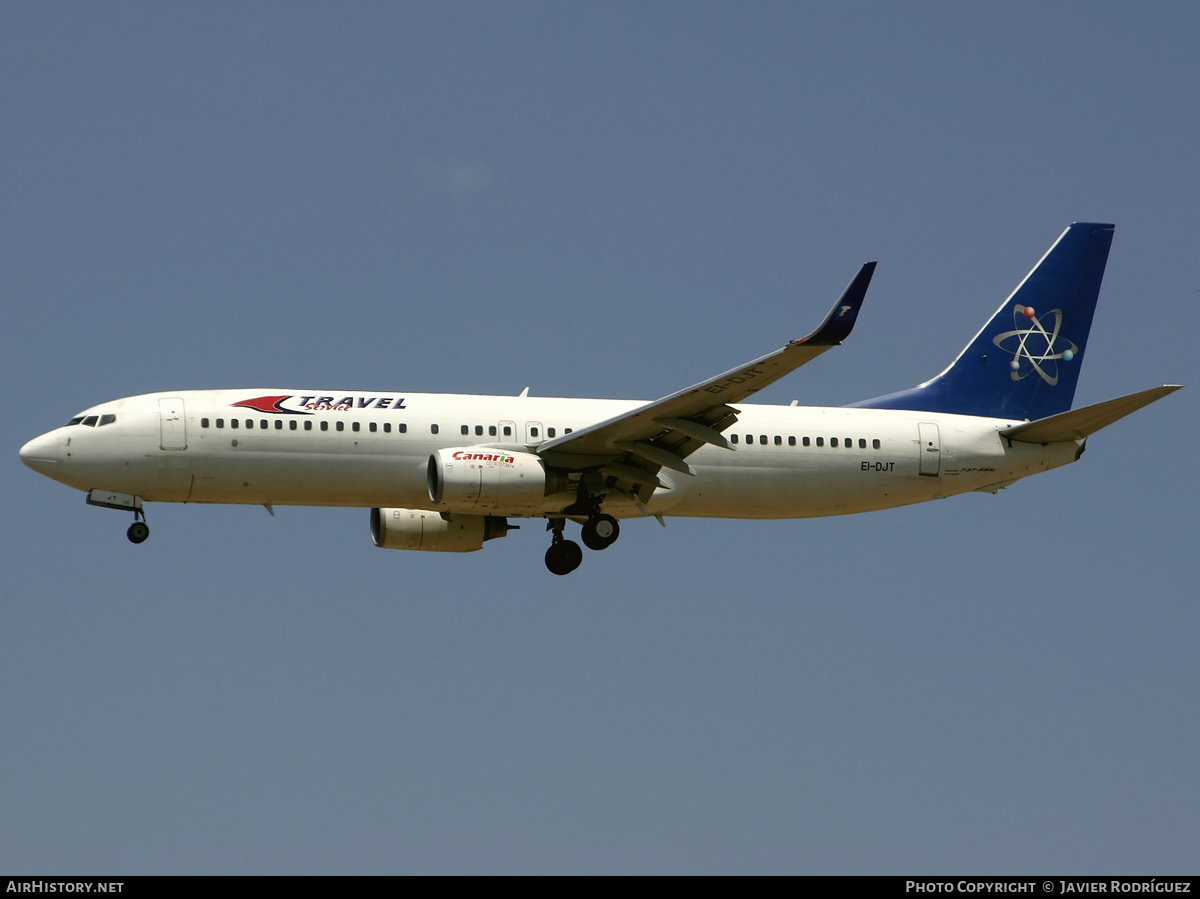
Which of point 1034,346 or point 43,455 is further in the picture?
point 1034,346

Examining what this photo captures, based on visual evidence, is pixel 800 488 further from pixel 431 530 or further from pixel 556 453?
pixel 431 530

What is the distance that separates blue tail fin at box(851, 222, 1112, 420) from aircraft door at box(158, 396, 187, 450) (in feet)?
56.7

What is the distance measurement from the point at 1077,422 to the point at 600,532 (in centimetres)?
1212

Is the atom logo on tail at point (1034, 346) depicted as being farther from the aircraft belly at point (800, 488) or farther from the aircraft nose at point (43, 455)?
the aircraft nose at point (43, 455)

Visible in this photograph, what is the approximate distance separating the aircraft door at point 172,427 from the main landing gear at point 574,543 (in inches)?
366

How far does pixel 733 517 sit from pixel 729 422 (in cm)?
403

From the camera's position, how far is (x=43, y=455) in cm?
3678

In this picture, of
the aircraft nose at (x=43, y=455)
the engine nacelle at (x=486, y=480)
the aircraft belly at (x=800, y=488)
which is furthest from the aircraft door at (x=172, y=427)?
the aircraft belly at (x=800, y=488)

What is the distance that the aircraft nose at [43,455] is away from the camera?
36.8 metres

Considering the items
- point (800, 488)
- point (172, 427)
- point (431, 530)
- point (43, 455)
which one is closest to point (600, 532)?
point (431, 530)

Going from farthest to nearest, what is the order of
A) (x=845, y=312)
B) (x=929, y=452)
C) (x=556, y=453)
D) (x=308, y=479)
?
(x=929, y=452) < (x=556, y=453) < (x=308, y=479) < (x=845, y=312)

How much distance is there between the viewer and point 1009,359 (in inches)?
1736

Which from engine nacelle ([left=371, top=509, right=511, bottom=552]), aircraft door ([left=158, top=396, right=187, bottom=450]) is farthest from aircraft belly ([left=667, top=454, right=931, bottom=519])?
aircraft door ([left=158, top=396, right=187, bottom=450])

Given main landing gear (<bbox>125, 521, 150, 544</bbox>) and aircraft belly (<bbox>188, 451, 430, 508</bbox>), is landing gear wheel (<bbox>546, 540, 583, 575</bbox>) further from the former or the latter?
main landing gear (<bbox>125, 521, 150, 544</bbox>)
